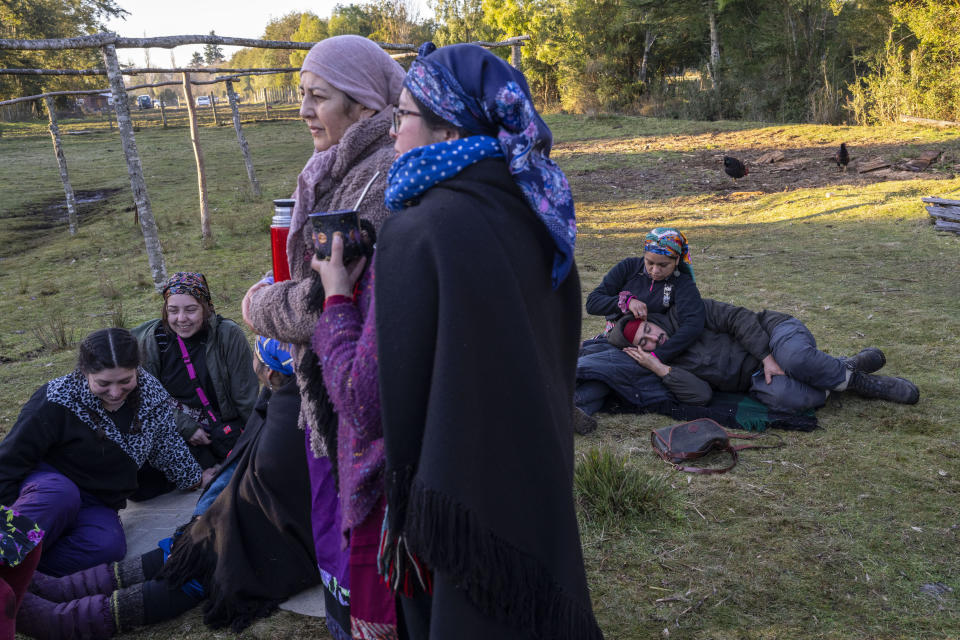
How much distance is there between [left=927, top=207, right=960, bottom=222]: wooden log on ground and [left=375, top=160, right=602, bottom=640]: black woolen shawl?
9.65 m

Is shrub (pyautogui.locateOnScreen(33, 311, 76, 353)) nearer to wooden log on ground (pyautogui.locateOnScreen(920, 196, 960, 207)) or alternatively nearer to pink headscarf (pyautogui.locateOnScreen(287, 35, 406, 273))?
pink headscarf (pyautogui.locateOnScreen(287, 35, 406, 273))

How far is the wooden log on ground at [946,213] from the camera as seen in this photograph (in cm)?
889

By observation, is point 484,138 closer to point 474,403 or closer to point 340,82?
point 474,403

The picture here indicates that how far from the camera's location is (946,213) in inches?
356

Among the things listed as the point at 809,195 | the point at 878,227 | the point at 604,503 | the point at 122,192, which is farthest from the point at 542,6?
the point at 604,503

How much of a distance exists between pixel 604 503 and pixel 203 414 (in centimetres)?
240

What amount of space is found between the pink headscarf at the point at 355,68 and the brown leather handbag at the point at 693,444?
2.75 meters

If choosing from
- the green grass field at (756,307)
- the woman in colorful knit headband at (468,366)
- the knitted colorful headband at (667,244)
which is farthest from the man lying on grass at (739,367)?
the woman in colorful knit headband at (468,366)

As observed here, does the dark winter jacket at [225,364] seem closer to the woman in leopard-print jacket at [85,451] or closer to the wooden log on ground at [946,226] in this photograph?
the woman in leopard-print jacket at [85,451]

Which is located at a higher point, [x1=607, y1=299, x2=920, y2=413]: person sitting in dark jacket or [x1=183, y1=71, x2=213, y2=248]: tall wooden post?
[x1=183, y1=71, x2=213, y2=248]: tall wooden post

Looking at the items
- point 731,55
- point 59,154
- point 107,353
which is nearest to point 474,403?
point 107,353

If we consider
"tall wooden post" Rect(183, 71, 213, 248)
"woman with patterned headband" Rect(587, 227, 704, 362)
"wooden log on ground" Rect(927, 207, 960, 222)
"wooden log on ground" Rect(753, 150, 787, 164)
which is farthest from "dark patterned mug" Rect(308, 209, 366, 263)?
"wooden log on ground" Rect(753, 150, 787, 164)

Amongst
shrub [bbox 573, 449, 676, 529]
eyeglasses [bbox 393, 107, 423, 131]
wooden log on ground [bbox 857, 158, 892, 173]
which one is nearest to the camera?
eyeglasses [bbox 393, 107, 423, 131]

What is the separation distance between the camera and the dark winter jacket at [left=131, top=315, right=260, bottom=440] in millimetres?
4090
